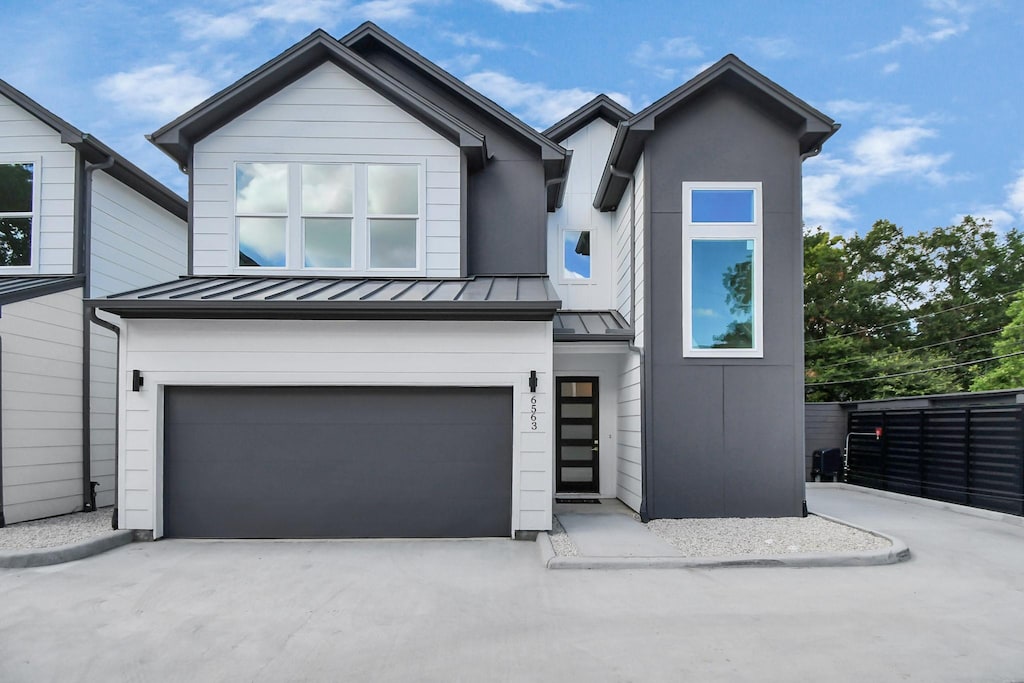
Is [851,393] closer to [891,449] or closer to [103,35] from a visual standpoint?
[891,449]

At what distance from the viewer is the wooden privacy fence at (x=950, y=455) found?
1048 centimetres

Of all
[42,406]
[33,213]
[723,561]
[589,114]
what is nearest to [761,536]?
[723,561]

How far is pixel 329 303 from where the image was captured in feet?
28.1

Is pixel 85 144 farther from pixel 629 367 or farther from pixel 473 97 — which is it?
pixel 629 367

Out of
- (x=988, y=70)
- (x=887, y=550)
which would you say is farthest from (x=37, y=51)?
→ (x=988, y=70)

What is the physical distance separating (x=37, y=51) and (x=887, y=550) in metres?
18.3

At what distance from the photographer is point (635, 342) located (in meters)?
10.7

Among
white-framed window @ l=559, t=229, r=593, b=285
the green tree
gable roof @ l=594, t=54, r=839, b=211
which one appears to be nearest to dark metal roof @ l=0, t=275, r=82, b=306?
white-framed window @ l=559, t=229, r=593, b=285

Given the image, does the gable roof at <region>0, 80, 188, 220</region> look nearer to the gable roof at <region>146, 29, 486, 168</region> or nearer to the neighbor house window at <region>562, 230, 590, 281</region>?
the gable roof at <region>146, 29, 486, 168</region>

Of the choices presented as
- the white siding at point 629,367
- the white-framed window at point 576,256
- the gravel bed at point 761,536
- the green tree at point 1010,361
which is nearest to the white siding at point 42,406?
the white-framed window at point 576,256

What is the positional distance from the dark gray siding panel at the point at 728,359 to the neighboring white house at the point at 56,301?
8.24m

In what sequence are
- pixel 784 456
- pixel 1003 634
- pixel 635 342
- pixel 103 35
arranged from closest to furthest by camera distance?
pixel 1003 634 → pixel 784 456 → pixel 635 342 → pixel 103 35

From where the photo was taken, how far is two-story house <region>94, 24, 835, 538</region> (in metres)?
8.95

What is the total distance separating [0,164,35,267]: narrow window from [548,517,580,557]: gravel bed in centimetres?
902
